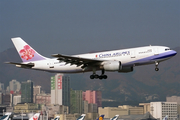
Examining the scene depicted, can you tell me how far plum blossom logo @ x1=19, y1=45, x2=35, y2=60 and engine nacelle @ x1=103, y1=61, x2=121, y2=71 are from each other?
11.2 metres

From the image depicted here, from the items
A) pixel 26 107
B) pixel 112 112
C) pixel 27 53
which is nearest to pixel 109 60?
pixel 27 53

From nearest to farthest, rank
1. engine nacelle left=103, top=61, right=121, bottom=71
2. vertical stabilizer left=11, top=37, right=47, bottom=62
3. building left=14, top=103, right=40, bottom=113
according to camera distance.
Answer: engine nacelle left=103, top=61, right=121, bottom=71
vertical stabilizer left=11, top=37, right=47, bottom=62
building left=14, top=103, right=40, bottom=113

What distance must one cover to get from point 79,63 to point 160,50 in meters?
9.44

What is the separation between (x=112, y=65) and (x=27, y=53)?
13.2m

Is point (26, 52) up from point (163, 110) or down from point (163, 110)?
up

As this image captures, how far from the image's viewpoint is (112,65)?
40.6m

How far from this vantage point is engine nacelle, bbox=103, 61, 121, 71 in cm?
4028

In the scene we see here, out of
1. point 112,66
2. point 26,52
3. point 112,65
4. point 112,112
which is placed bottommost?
point 112,112

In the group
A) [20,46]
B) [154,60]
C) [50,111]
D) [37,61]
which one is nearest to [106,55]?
[154,60]

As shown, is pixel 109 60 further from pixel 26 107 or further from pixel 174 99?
pixel 26 107

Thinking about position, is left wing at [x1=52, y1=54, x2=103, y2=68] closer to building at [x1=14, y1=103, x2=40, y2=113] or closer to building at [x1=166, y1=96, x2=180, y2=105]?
Answer: building at [x1=166, y1=96, x2=180, y2=105]

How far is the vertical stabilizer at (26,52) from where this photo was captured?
47188 millimetres

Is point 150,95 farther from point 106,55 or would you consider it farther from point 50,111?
point 106,55

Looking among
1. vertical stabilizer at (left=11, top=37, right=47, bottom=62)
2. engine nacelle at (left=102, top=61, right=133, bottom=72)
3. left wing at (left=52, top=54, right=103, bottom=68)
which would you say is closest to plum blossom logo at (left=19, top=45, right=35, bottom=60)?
vertical stabilizer at (left=11, top=37, right=47, bottom=62)
